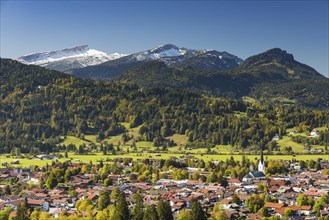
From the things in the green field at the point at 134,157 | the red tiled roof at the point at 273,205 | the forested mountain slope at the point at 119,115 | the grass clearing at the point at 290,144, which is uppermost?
the forested mountain slope at the point at 119,115

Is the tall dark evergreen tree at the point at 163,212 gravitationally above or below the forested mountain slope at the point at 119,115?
below

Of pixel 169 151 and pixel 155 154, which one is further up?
pixel 169 151

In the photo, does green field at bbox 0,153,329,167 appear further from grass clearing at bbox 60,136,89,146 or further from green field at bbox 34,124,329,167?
grass clearing at bbox 60,136,89,146

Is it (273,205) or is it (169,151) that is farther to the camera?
(169,151)

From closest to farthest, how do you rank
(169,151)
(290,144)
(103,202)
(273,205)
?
(103,202), (273,205), (169,151), (290,144)

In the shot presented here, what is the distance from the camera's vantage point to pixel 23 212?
47531 mm

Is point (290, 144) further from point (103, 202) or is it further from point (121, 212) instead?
point (121, 212)

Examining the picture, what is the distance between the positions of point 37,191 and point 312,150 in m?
69.6

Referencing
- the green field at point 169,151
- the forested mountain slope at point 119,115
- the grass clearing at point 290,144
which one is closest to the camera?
the green field at point 169,151

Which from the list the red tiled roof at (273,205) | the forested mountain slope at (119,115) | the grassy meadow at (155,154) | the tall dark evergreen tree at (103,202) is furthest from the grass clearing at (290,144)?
the tall dark evergreen tree at (103,202)

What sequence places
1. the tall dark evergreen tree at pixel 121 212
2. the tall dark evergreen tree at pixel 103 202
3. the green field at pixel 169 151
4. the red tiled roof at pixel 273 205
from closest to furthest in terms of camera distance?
the tall dark evergreen tree at pixel 121 212 < the tall dark evergreen tree at pixel 103 202 < the red tiled roof at pixel 273 205 < the green field at pixel 169 151

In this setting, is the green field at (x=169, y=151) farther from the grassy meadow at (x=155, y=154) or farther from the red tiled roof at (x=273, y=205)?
the red tiled roof at (x=273, y=205)

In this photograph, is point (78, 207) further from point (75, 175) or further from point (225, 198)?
point (75, 175)

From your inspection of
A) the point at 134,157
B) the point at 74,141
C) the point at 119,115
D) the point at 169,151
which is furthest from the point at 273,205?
the point at 119,115
